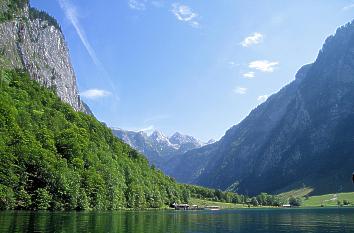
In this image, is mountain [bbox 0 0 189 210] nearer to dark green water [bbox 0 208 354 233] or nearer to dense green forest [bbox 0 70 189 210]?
dense green forest [bbox 0 70 189 210]

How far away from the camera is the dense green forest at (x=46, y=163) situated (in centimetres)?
10862

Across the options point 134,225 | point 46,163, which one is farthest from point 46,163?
point 134,225

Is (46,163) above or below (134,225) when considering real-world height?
above

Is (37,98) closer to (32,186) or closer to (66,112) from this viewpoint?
(66,112)

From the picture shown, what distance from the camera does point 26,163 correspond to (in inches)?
4488

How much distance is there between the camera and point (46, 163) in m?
119

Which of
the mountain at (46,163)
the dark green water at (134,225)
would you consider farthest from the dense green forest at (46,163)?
the dark green water at (134,225)

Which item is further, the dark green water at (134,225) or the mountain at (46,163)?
the mountain at (46,163)

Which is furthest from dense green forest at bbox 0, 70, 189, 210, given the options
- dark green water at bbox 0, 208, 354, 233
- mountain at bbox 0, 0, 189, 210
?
dark green water at bbox 0, 208, 354, 233

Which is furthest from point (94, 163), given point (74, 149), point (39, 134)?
point (39, 134)

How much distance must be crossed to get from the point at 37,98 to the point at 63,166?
68.3m

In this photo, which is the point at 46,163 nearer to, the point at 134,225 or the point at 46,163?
the point at 46,163

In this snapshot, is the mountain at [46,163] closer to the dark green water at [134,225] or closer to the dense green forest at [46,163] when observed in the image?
the dense green forest at [46,163]

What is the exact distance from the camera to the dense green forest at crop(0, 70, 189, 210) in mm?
108625
